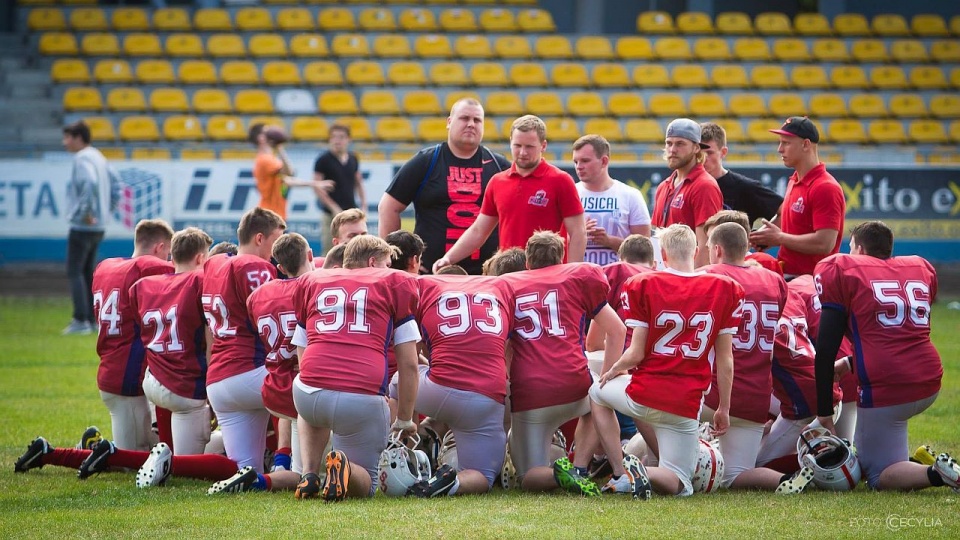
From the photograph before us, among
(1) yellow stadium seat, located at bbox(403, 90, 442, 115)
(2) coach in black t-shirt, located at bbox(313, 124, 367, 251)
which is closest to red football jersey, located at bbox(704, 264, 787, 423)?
(2) coach in black t-shirt, located at bbox(313, 124, 367, 251)

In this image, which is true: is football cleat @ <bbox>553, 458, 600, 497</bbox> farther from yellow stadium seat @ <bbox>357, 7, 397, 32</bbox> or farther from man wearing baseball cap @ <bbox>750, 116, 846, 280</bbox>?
yellow stadium seat @ <bbox>357, 7, 397, 32</bbox>

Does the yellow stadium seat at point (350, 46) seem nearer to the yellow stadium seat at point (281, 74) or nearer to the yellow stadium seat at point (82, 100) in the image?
the yellow stadium seat at point (281, 74)

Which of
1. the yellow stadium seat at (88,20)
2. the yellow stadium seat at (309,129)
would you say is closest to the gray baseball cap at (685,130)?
the yellow stadium seat at (309,129)

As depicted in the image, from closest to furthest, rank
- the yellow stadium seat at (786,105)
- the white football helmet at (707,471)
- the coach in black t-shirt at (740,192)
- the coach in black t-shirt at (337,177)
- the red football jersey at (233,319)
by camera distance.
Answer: the white football helmet at (707,471) → the red football jersey at (233,319) → the coach in black t-shirt at (740,192) → the coach in black t-shirt at (337,177) → the yellow stadium seat at (786,105)

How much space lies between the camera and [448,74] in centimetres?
2136

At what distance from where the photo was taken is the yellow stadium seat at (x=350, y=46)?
71.8 ft

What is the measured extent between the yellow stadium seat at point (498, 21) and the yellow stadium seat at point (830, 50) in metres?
5.93

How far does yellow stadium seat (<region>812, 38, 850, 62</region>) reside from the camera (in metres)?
22.9

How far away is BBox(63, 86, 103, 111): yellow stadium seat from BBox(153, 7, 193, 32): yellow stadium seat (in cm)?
231

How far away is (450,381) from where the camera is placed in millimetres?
6148

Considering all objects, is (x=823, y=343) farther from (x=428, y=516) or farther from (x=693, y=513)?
(x=428, y=516)

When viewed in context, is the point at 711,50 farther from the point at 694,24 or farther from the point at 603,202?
the point at 603,202

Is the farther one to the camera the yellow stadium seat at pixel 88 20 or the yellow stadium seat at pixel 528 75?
the yellow stadium seat at pixel 88 20

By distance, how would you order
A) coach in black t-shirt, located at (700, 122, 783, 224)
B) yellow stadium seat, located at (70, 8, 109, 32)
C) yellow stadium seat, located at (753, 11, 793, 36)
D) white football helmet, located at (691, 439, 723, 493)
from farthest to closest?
yellow stadium seat, located at (753, 11, 793, 36)
yellow stadium seat, located at (70, 8, 109, 32)
coach in black t-shirt, located at (700, 122, 783, 224)
white football helmet, located at (691, 439, 723, 493)
